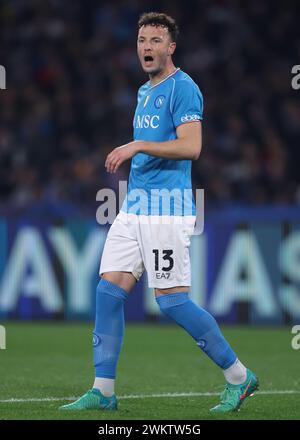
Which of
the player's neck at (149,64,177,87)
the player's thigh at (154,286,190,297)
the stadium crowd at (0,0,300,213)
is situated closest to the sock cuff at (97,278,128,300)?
the player's thigh at (154,286,190,297)

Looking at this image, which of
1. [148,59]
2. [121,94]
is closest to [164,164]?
[148,59]

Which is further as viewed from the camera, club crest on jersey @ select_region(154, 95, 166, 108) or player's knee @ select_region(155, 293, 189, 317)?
club crest on jersey @ select_region(154, 95, 166, 108)

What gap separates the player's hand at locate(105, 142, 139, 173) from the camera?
593 centimetres

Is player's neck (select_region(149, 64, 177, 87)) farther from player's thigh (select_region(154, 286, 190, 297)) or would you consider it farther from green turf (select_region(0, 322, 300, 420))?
green turf (select_region(0, 322, 300, 420))

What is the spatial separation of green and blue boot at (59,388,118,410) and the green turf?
0.08 metres

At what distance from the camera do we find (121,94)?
52.1 feet

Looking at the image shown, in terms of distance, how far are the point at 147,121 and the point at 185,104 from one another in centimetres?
27

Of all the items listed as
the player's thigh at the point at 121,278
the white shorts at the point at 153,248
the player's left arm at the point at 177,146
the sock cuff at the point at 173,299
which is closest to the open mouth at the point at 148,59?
the player's left arm at the point at 177,146

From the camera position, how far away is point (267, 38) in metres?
16.4

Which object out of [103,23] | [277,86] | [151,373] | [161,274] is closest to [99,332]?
[161,274]

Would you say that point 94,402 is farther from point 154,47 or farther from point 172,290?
point 154,47

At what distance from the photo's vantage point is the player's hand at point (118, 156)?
593 centimetres

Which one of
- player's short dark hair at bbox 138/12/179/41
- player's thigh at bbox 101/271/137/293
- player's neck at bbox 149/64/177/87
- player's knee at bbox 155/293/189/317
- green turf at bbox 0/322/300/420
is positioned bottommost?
green turf at bbox 0/322/300/420

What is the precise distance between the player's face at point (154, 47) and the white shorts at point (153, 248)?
86 cm
